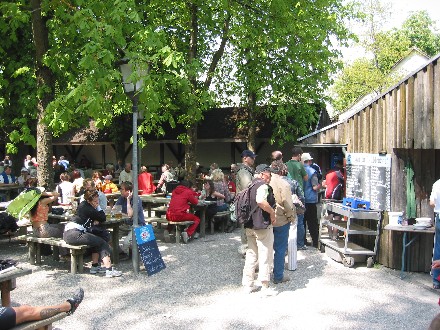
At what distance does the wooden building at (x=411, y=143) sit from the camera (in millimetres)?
7273

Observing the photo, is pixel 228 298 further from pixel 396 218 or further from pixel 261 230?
pixel 396 218

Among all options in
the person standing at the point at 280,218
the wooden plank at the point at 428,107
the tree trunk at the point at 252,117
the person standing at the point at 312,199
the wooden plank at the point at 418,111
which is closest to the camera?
the person standing at the point at 280,218

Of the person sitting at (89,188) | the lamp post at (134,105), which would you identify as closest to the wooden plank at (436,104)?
the lamp post at (134,105)

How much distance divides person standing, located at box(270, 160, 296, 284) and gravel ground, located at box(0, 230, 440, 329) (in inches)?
11.1

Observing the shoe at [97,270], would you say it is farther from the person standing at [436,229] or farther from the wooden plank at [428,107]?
the wooden plank at [428,107]

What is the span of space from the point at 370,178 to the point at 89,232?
476 centimetres

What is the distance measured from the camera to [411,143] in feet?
24.8

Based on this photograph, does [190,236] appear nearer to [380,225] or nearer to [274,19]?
[380,225]

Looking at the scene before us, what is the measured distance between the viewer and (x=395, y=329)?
18.1 ft

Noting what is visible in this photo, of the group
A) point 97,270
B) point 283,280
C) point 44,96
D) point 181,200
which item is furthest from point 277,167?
point 44,96

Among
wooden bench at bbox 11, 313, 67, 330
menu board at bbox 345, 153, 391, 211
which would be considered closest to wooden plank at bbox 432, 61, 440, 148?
menu board at bbox 345, 153, 391, 211

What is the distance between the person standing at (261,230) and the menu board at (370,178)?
7.92ft

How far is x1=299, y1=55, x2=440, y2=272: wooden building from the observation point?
727cm

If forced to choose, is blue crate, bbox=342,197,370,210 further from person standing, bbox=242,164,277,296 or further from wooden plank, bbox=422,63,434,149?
person standing, bbox=242,164,277,296
